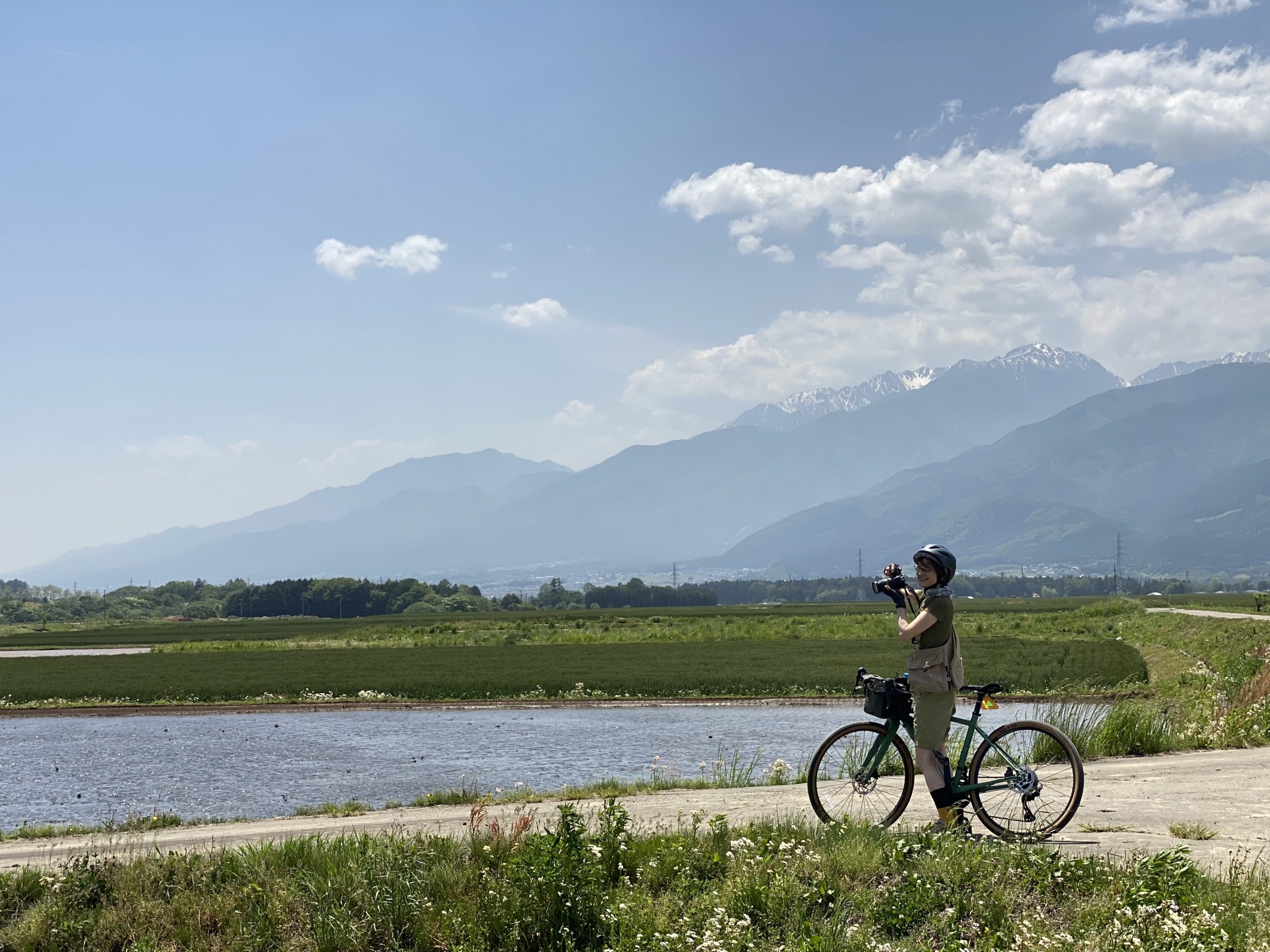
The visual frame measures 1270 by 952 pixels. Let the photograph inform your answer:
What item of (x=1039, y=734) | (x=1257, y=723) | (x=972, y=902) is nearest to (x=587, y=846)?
(x=972, y=902)

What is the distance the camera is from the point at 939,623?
10.2 meters

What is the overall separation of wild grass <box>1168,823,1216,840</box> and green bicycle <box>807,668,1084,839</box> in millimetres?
1233

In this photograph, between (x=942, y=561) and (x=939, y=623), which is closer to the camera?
(x=939, y=623)

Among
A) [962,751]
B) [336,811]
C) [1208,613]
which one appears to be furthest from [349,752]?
[1208,613]

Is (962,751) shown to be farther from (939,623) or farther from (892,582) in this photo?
(892,582)

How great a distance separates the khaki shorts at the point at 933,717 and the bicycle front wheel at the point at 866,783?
440 mm

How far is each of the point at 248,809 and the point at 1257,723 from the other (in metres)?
20.1

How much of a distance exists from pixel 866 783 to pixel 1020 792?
1646 millimetres

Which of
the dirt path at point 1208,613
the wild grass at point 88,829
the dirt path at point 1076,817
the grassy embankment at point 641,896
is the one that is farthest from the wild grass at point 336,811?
the dirt path at point 1208,613

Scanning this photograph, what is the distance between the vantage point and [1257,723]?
2041 cm

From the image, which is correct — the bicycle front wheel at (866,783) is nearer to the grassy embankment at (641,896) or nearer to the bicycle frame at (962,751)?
the bicycle frame at (962,751)

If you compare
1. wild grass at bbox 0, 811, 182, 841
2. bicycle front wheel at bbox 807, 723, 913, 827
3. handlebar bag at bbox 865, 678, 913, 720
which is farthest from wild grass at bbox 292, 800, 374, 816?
handlebar bag at bbox 865, 678, 913, 720

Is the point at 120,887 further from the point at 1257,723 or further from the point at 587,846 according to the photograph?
the point at 1257,723

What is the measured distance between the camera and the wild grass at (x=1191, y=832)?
11.0 metres
